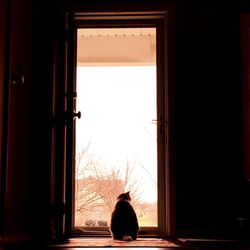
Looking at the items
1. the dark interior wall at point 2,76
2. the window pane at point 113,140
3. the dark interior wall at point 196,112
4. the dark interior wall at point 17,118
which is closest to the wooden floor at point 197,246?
the dark interior wall at point 17,118

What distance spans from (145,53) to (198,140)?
2.91 ft

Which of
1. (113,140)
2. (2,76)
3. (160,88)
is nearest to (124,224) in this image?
(113,140)

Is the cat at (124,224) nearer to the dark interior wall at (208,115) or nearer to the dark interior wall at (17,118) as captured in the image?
the dark interior wall at (208,115)

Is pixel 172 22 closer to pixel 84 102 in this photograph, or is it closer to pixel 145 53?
pixel 145 53

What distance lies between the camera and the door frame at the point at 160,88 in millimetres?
2887

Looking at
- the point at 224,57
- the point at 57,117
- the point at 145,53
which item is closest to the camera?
the point at 57,117

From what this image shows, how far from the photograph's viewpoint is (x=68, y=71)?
116 inches

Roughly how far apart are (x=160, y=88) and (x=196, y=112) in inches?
14.3

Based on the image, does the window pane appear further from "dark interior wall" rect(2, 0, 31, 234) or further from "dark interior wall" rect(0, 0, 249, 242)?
"dark interior wall" rect(2, 0, 31, 234)

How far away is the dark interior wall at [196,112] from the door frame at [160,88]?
2.4 inches

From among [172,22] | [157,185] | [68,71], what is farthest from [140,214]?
[172,22]

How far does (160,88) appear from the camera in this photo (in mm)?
3256

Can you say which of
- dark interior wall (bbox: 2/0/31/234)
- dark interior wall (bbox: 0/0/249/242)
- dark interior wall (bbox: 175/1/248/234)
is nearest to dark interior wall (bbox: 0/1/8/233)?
dark interior wall (bbox: 2/0/31/234)

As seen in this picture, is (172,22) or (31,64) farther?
(172,22)
